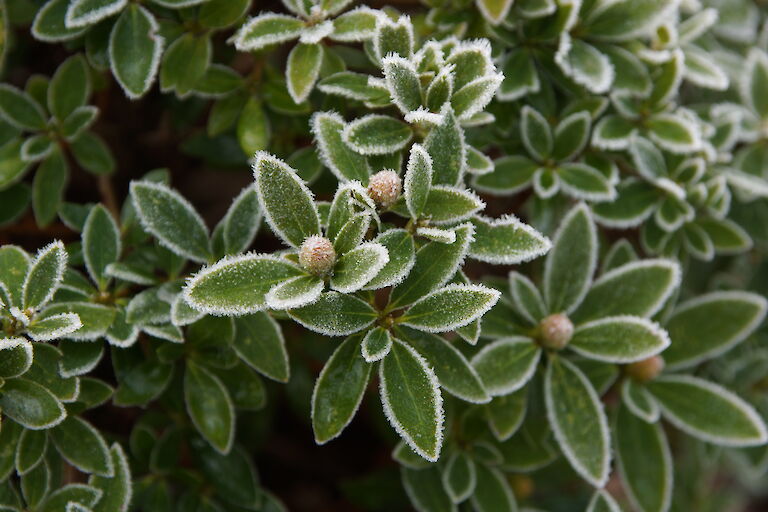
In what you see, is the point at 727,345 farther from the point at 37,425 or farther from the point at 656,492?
the point at 37,425

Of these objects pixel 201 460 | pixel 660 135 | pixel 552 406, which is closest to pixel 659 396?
pixel 552 406

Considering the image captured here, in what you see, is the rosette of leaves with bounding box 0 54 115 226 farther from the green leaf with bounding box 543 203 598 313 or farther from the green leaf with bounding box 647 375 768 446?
the green leaf with bounding box 647 375 768 446

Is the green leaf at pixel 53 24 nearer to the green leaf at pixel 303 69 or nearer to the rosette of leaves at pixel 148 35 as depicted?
the rosette of leaves at pixel 148 35

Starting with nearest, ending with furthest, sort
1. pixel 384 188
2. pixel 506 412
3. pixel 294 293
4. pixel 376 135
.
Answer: pixel 294 293
pixel 384 188
pixel 376 135
pixel 506 412

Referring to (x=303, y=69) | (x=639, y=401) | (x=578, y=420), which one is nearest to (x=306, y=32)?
(x=303, y=69)

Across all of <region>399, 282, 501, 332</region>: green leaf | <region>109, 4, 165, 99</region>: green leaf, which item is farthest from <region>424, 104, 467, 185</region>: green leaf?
<region>109, 4, 165, 99</region>: green leaf

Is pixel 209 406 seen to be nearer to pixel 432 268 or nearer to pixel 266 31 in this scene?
pixel 432 268

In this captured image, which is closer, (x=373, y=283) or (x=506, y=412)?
(x=373, y=283)
